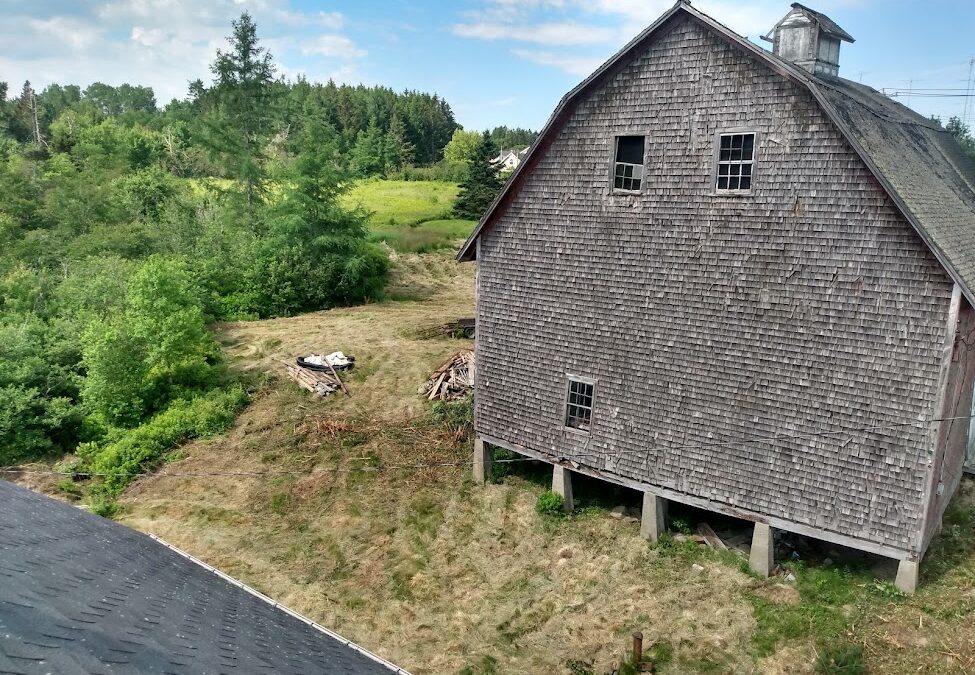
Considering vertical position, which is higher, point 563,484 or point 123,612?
point 123,612

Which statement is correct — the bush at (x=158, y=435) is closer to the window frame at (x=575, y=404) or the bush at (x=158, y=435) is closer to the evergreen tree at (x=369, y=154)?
the window frame at (x=575, y=404)

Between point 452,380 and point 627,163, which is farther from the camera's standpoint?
point 452,380

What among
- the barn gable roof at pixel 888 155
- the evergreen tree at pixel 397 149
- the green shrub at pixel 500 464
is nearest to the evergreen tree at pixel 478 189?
the evergreen tree at pixel 397 149

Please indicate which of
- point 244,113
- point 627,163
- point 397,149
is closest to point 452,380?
point 627,163

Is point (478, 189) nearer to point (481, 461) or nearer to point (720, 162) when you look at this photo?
point (481, 461)

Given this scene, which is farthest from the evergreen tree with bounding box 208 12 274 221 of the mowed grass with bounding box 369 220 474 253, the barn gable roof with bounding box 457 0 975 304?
the barn gable roof with bounding box 457 0 975 304
